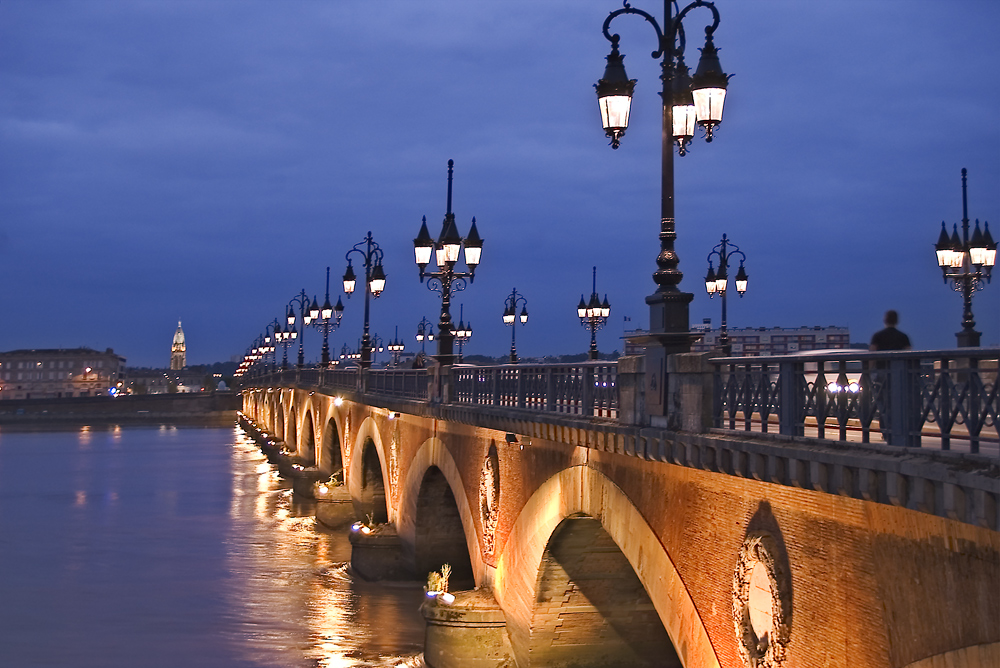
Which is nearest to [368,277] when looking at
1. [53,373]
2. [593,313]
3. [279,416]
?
[593,313]

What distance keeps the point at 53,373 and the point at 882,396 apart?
204983 millimetres

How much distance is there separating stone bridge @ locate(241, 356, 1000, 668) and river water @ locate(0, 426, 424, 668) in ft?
11.0

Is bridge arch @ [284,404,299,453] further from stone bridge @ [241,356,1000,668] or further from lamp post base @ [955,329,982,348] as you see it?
lamp post base @ [955,329,982,348]

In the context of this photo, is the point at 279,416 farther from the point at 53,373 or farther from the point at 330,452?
the point at 53,373

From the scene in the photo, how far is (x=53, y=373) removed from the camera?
19525cm

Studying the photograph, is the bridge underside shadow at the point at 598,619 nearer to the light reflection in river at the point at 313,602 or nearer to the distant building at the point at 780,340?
the light reflection in river at the point at 313,602

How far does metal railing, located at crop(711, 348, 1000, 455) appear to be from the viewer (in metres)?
6.51

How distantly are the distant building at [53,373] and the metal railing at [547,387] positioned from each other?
184346 mm

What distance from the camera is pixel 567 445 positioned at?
48.6 feet

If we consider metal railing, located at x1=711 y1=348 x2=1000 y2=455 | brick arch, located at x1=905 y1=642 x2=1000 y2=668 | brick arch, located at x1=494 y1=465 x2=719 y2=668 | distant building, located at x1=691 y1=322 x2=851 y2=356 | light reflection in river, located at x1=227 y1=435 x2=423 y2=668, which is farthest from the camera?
distant building, located at x1=691 y1=322 x2=851 y2=356

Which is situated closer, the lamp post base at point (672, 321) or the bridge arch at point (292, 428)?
the lamp post base at point (672, 321)

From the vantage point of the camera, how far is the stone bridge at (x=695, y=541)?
22.6 feet

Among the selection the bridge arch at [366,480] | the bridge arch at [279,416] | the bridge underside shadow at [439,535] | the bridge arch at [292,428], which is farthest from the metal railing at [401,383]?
the bridge arch at [279,416]

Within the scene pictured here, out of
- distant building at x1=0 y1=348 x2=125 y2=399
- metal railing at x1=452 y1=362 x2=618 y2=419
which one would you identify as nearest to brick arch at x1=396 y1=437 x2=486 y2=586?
metal railing at x1=452 y1=362 x2=618 y2=419
